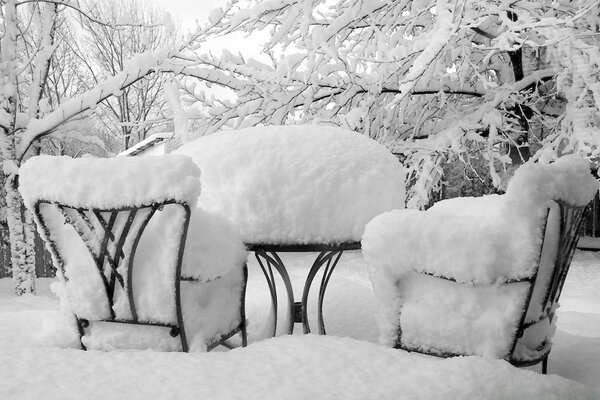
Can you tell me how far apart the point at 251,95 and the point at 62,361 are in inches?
181

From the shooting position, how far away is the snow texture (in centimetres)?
227

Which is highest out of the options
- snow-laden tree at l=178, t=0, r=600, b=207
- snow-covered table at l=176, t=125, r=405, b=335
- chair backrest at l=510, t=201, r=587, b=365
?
snow-laden tree at l=178, t=0, r=600, b=207

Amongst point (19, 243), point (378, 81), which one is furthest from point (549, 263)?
point (19, 243)

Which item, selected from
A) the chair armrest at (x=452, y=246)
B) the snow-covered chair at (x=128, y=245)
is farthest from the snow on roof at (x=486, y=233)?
the snow-covered chair at (x=128, y=245)

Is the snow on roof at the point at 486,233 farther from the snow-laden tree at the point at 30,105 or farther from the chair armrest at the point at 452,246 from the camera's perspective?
the snow-laden tree at the point at 30,105

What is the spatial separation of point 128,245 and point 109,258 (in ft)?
0.26

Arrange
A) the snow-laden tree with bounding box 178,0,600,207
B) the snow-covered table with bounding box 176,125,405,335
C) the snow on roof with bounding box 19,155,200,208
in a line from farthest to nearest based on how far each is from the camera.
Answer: the snow-laden tree with bounding box 178,0,600,207 < the snow-covered table with bounding box 176,125,405,335 < the snow on roof with bounding box 19,155,200,208

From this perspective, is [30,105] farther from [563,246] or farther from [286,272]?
[563,246]

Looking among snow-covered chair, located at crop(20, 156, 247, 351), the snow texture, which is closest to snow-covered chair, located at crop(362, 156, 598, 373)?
the snow texture

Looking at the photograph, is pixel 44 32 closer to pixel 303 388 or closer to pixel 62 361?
pixel 62 361

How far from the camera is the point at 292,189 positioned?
227 cm

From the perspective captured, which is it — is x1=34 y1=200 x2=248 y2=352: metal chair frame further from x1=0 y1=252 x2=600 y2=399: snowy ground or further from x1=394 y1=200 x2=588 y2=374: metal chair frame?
x1=394 y1=200 x2=588 y2=374: metal chair frame

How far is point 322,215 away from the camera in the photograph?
89.7 inches

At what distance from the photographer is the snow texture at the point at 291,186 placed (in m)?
2.27
